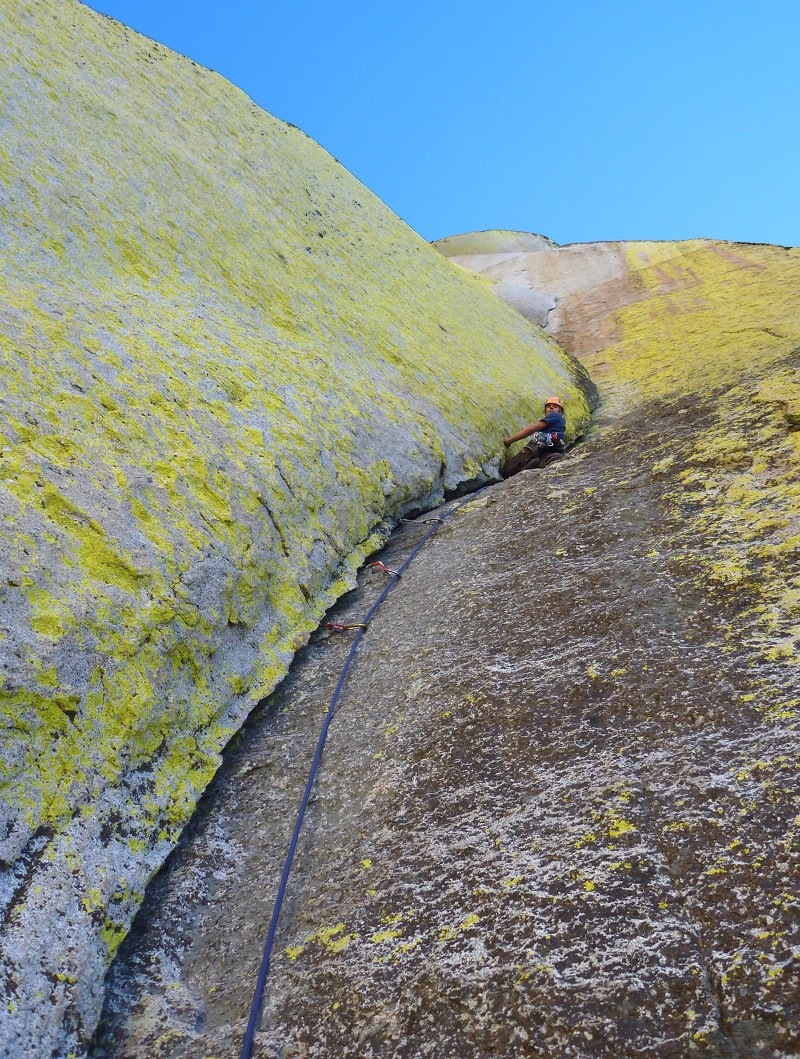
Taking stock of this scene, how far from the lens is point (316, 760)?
497cm

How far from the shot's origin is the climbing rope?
11.2ft

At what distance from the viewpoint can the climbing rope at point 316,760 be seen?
3420 millimetres

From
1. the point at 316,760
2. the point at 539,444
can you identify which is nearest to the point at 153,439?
the point at 316,760

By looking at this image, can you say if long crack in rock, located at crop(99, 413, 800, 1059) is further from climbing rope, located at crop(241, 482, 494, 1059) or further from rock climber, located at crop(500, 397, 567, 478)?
rock climber, located at crop(500, 397, 567, 478)

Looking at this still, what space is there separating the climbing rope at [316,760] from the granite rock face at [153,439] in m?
0.35

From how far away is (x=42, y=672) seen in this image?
4090 millimetres

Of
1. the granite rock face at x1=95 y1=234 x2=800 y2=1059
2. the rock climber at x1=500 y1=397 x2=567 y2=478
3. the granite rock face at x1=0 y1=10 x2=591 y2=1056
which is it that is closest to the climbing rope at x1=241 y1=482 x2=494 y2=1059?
the granite rock face at x1=95 y1=234 x2=800 y2=1059

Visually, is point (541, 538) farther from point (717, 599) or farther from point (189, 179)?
point (189, 179)

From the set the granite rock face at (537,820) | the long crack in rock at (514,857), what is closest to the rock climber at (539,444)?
the granite rock face at (537,820)

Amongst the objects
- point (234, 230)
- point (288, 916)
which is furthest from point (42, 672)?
point (234, 230)

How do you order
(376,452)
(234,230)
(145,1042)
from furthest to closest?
(234,230) → (376,452) → (145,1042)

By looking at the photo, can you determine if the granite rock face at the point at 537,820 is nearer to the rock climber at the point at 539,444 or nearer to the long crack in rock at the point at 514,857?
the long crack in rock at the point at 514,857

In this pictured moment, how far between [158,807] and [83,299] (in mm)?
4731

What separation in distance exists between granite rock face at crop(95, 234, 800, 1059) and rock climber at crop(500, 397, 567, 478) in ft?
11.0
